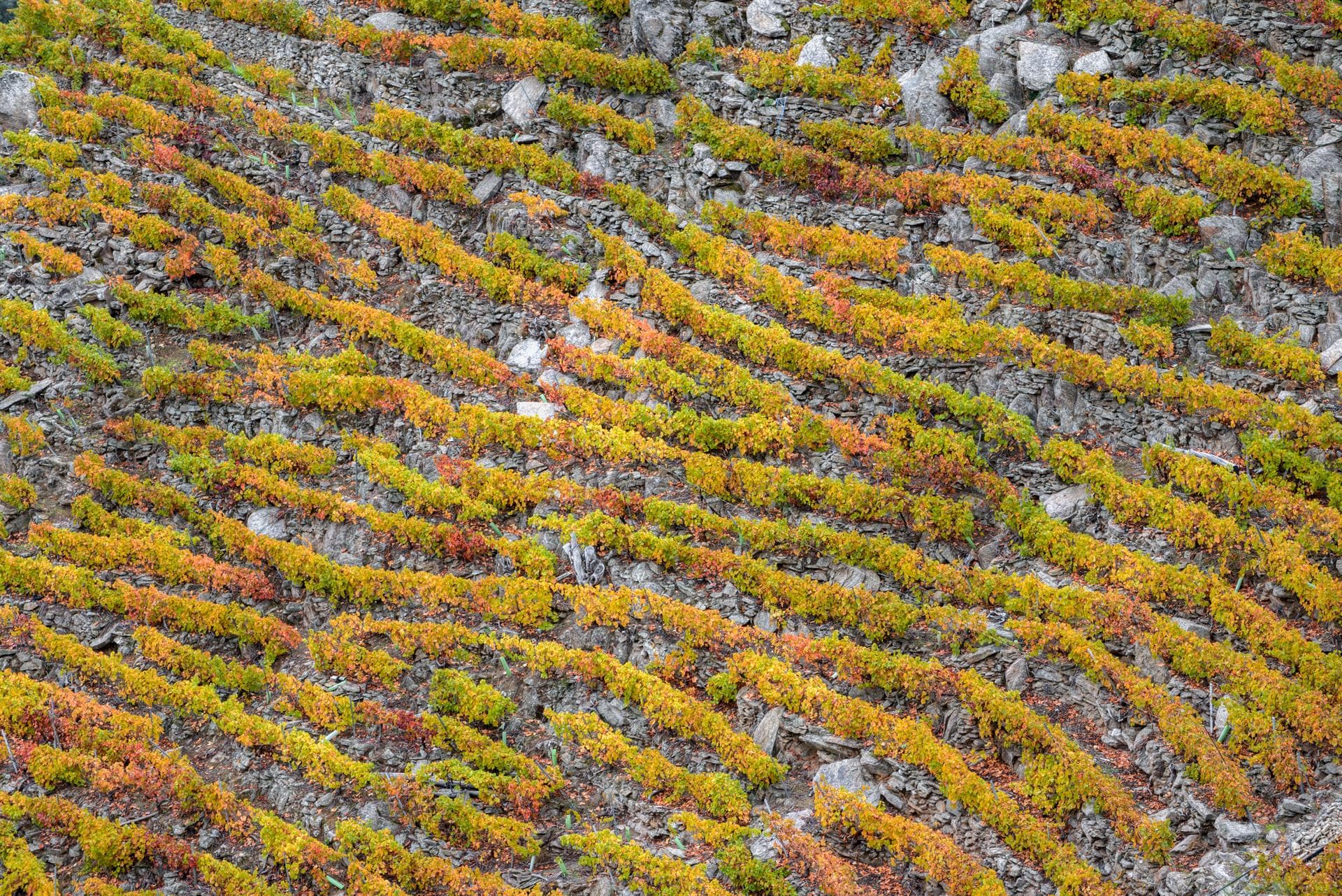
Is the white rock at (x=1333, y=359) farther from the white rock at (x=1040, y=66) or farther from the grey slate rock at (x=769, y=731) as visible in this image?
the grey slate rock at (x=769, y=731)

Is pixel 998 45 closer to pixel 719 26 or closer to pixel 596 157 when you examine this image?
pixel 719 26

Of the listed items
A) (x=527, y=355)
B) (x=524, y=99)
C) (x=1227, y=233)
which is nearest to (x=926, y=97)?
(x=1227, y=233)

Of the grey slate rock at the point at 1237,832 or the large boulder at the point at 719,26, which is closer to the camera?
the grey slate rock at the point at 1237,832

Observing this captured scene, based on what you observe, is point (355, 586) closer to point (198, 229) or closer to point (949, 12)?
point (198, 229)

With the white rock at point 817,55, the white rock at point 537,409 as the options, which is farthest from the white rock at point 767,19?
the white rock at point 537,409

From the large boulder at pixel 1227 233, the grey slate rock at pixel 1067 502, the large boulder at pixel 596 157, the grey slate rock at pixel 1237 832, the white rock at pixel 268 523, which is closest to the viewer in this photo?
the grey slate rock at pixel 1237 832

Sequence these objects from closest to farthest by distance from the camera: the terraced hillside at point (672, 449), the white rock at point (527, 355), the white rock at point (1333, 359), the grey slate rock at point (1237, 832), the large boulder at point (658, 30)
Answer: the grey slate rock at point (1237, 832) < the terraced hillside at point (672, 449) < the white rock at point (1333, 359) < the white rock at point (527, 355) < the large boulder at point (658, 30)
